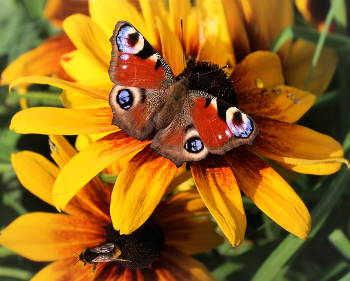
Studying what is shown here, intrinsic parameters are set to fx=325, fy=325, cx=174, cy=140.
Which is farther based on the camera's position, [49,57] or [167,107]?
[49,57]

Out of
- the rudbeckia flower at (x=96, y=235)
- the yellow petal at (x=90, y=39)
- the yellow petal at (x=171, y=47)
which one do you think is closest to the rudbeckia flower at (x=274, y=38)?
the yellow petal at (x=171, y=47)

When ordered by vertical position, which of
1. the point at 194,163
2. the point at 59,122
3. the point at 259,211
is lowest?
the point at 259,211

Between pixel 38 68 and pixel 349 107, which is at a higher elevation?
pixel 38 68

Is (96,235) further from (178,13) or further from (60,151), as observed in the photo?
(178,13)

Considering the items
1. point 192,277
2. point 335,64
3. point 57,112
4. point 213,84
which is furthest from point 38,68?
point 335,64

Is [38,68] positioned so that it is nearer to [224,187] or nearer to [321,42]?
[224,187]

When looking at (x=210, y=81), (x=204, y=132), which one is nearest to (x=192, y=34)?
(x=210, y=81)

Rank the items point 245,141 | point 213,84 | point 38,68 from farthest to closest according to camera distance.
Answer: point 38,68 → point 213,84 → point 245,141

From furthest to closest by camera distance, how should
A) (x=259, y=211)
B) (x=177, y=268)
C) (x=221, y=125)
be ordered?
(x=259, y=211)
(x=177, y=268)
(x=221, y=125)

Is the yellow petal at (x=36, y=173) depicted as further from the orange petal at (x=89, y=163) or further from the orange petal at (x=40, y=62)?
the orange petal at (x=40, y=62)
